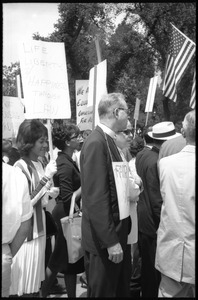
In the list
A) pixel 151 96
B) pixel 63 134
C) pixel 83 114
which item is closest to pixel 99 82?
pixel 63 134

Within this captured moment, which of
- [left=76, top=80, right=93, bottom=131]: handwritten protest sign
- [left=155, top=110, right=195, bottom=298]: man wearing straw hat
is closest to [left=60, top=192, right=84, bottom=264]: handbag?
[left=155, top=110, right=195, bottom=298]: man wearing straw hat

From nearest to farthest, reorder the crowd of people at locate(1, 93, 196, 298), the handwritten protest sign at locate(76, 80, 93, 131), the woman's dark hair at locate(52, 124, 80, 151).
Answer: the crowd of people at locate(1, 93, 196, 298) < the woman's dark hair at locate(52, 124, 80, 151) < the handwritten protest sign at locate(76, 80, 93, 131)

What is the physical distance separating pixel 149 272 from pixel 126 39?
2540 cm

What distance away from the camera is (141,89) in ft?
99.6

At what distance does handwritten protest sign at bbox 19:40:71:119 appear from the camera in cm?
381

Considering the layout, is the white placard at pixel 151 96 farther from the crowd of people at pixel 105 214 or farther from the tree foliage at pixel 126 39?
the tree foliage at pixel 126 39

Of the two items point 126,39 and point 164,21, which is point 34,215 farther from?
point 126,39

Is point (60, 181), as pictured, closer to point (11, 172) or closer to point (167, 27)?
point (11, 172)

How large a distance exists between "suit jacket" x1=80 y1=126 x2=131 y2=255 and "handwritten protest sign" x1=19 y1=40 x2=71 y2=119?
878 millimetres

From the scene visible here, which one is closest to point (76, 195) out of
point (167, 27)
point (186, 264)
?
point (186, 264)

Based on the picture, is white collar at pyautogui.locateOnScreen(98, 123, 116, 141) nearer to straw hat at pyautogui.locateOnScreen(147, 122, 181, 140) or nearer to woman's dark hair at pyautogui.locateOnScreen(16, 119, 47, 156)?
woman's dark hair at pyautogui.locateOnScreen(16, 119, 47, 156)

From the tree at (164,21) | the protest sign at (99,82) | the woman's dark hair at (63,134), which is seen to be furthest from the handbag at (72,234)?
the tree at (164,21)

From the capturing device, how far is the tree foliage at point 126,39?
85.0 feet

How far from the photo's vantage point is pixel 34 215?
3424 mm
